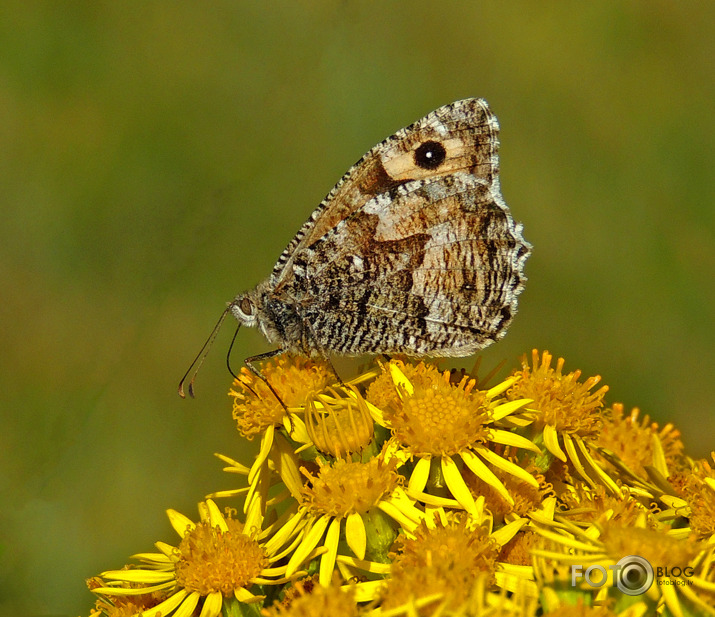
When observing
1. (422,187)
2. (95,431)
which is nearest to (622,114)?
(422,187)

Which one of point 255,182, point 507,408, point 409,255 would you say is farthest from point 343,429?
point 255,182

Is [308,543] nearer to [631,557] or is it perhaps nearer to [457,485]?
[457,485]

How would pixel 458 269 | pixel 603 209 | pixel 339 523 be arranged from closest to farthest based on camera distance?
pixel 339 523
pixel 458 269
pixel 603 209

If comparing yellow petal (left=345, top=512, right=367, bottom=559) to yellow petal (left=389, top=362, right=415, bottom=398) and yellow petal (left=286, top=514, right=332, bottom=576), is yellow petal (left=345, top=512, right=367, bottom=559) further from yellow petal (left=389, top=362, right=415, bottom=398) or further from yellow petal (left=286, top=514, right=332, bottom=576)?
yellow petal (left=389, top=362, right=415, bottom=398)

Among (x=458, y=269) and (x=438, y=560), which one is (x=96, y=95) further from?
(x=438, y=560)

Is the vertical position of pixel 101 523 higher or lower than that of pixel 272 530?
higher

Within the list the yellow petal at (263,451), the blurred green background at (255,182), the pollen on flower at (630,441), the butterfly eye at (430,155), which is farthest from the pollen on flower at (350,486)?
the blurred green background at (255,182)
